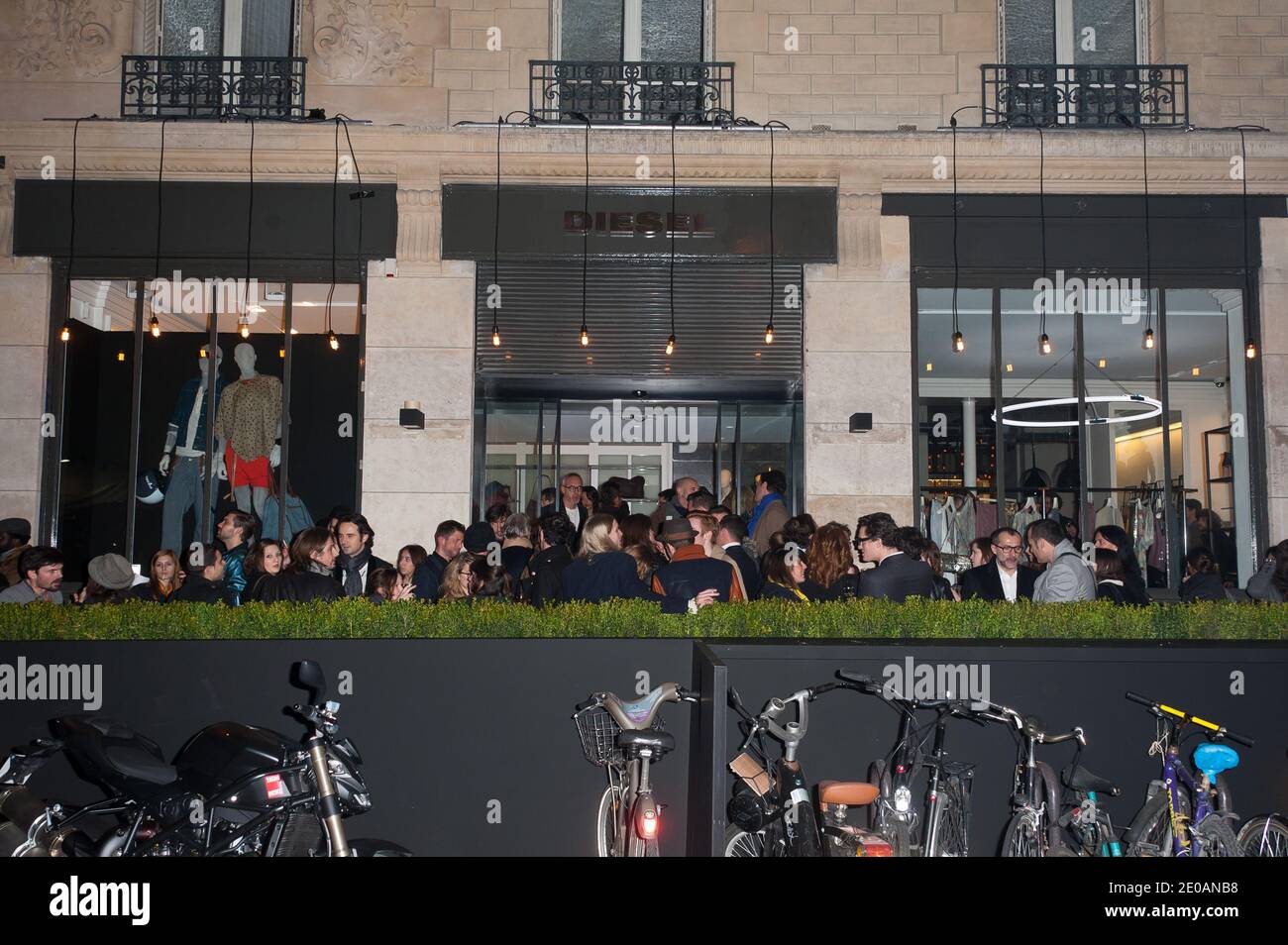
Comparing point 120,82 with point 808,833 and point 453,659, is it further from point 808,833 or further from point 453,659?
point 808,833

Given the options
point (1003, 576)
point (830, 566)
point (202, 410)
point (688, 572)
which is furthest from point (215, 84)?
point (1003, 576)

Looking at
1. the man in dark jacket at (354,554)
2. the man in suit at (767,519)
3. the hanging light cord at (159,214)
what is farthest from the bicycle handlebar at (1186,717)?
the hanging light cord at (159,214)

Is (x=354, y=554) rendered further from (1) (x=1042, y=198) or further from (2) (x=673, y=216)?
(1) (x=1042, y=198)

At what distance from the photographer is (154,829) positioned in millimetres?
4410

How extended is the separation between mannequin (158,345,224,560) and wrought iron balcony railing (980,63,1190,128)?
9.26 metres

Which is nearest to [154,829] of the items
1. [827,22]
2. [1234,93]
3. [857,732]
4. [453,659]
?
[453,659]

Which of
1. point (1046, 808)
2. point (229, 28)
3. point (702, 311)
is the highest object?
point (229, 28)

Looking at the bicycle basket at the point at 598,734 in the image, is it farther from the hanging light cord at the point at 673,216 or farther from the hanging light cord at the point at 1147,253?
the hanging light cord at the point at 1147,253

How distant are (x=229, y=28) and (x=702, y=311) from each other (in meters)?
6.25

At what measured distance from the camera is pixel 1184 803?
17.5 feet

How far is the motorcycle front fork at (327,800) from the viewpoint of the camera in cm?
421

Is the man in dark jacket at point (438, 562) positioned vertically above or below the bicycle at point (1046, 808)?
above

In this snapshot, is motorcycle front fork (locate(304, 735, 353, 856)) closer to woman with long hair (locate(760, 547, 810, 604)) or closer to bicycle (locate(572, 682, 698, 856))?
bicycle (locate(572, 682, 698, 856))

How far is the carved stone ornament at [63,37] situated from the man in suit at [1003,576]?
10595 millimetres
